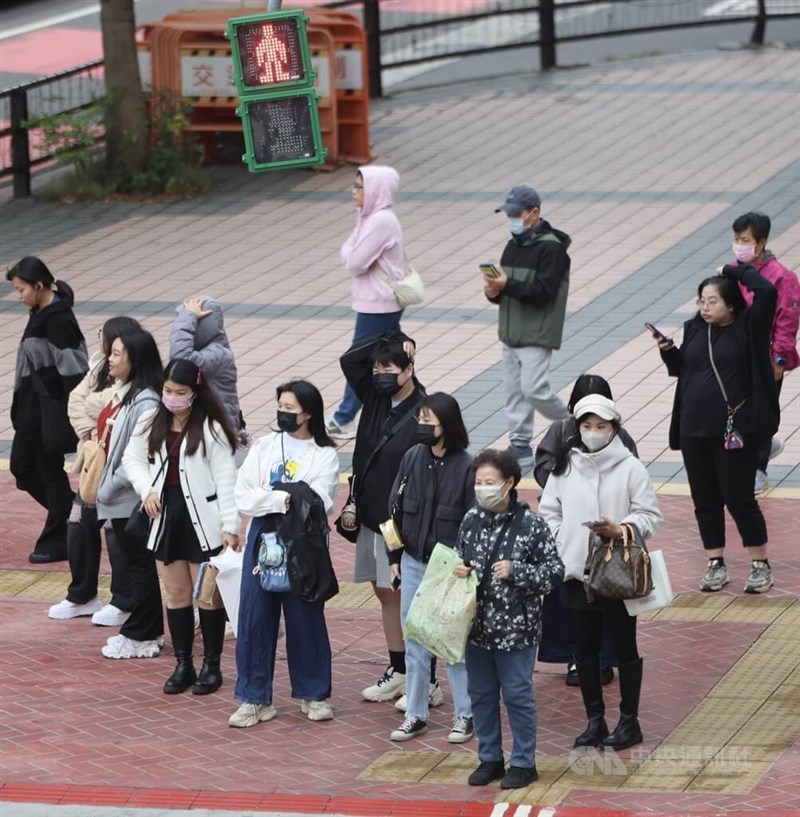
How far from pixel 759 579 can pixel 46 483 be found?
13.8ft

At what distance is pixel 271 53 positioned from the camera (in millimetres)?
11602

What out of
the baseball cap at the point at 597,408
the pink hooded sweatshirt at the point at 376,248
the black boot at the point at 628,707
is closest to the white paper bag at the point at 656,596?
the black boot at the point at 628,707

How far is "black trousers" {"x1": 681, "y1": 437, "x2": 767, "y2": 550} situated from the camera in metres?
10.2

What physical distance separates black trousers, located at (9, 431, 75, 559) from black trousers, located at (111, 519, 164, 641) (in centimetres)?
152

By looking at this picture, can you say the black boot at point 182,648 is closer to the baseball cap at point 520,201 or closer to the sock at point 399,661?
the sock at point 399,661

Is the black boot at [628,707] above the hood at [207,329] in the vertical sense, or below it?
below

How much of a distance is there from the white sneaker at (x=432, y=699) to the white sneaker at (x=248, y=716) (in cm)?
61

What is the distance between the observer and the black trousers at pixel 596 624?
840 centimetres

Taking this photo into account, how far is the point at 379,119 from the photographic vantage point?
77.3 ft

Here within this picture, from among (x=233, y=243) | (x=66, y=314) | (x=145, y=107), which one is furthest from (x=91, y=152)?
(x=66, y=314)

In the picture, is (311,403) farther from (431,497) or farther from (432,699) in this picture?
(432,699)

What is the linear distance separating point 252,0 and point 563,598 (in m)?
18.7

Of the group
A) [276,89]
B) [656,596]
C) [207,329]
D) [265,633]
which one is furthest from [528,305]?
[656,596]

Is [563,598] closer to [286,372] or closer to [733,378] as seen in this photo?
[733,378]
